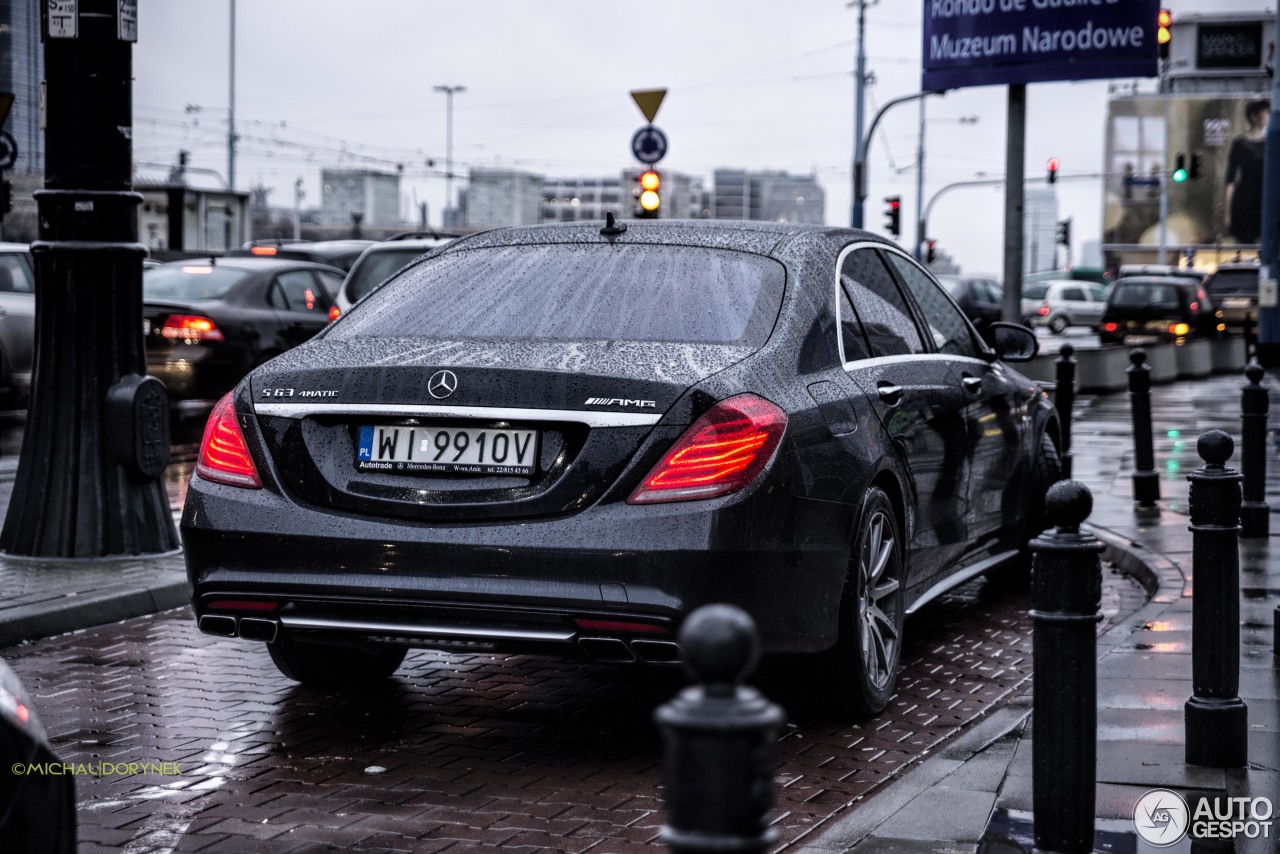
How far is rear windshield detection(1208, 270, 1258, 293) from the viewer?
3703 centimetres

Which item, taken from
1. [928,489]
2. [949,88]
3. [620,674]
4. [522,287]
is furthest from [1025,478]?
[949,88]

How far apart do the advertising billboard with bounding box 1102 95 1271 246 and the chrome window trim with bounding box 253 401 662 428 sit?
331ft

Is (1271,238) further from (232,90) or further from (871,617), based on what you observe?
(232,90)

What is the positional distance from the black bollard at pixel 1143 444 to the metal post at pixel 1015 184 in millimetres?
8625

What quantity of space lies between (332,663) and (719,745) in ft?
12.9

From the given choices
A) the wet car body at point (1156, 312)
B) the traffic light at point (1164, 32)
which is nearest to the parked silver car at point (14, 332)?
the traffic light at point (1164, 32)

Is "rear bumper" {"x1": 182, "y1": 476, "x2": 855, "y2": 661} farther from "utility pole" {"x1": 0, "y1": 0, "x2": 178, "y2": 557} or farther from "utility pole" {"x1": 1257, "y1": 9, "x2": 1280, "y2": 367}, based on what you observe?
"utility pole" {"x1": 1257, "y1": 9, "x2": 1280, "y2": 367}

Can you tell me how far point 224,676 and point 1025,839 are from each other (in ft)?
10.2

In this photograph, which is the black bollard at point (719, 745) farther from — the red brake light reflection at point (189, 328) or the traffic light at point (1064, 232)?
the traffic light at point (1064, 232)

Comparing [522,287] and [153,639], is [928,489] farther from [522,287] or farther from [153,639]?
[153,639]

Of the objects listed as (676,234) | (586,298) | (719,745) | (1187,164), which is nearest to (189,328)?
(676,234)

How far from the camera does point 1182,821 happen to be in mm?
4078

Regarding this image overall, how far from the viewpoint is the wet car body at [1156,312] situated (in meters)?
32.3

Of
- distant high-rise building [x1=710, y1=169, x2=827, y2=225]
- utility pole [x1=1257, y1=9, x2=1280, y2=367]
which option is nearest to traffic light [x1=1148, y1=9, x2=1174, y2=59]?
utility pole [x1=1257, y1=9, x2=1280, y2=367]
